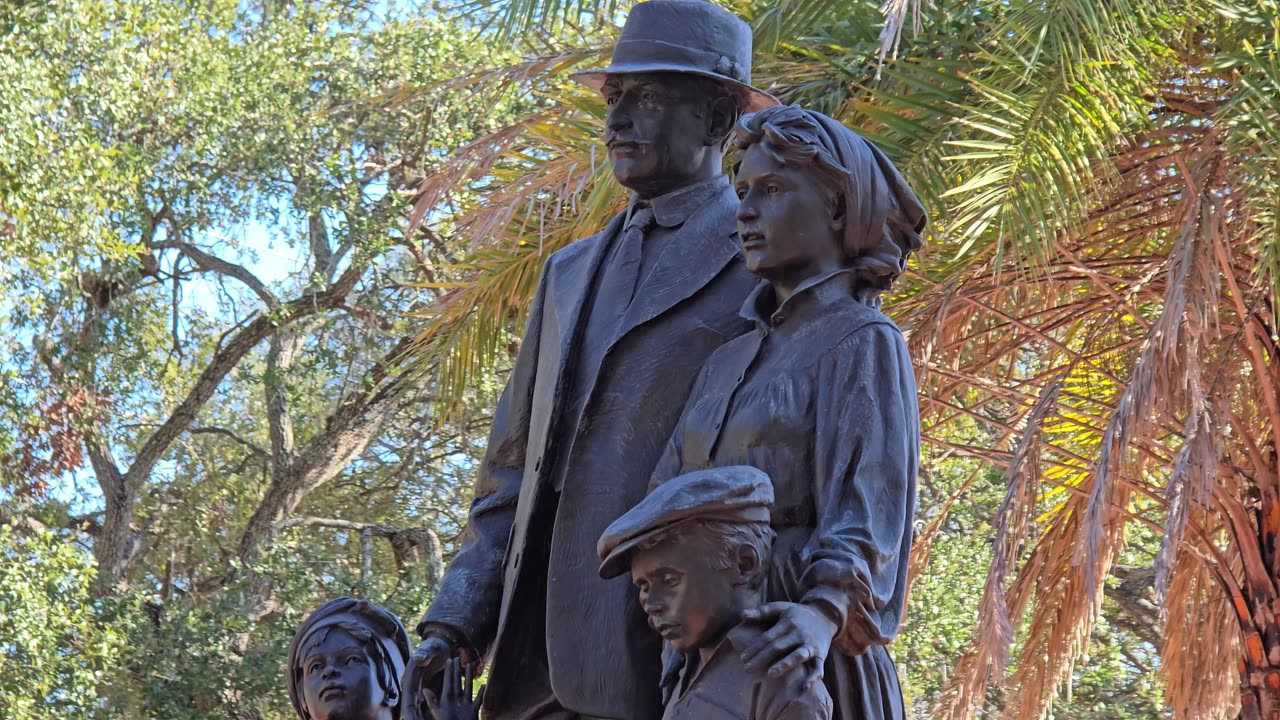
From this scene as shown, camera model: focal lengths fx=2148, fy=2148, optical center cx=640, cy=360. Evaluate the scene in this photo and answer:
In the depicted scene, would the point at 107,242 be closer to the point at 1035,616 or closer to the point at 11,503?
the point at 11,503

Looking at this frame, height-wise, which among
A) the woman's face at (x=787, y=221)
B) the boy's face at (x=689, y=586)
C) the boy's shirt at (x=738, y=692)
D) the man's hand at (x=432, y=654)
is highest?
the woman's face at (x=787, y=221)

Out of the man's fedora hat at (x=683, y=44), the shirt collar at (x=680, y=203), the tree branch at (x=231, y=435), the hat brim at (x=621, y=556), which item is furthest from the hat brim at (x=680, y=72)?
the tree branch at (x=231, y=435)

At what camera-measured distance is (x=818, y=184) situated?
3744 mm

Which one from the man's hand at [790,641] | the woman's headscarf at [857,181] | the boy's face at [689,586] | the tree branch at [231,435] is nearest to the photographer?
the man's hand at [790,641]

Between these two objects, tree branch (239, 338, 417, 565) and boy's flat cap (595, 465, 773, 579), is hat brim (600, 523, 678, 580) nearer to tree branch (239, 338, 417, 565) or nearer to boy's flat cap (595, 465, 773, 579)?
boy's flat cap (595, 465, 773, 579)

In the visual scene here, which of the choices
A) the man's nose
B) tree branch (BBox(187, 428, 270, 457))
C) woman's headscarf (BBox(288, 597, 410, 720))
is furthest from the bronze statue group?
tree branch (BBox(187, 428, 270, 457))

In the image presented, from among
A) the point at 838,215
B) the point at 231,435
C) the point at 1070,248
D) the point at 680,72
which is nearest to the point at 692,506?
the point at 838,215

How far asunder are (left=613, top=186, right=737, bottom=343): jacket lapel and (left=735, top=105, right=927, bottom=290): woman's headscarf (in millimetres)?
338

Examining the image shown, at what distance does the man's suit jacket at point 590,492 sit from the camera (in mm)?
3844

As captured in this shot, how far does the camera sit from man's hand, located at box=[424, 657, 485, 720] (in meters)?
3.95

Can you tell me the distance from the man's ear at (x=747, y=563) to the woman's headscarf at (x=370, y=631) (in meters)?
1.83

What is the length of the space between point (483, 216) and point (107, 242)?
17.7ft

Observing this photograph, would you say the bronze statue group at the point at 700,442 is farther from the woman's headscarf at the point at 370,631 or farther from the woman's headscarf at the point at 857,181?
the woman's headscarf at the point at 370,631

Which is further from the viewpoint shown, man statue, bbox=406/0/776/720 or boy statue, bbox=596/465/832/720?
man statue, bbox=406/0/776/720
